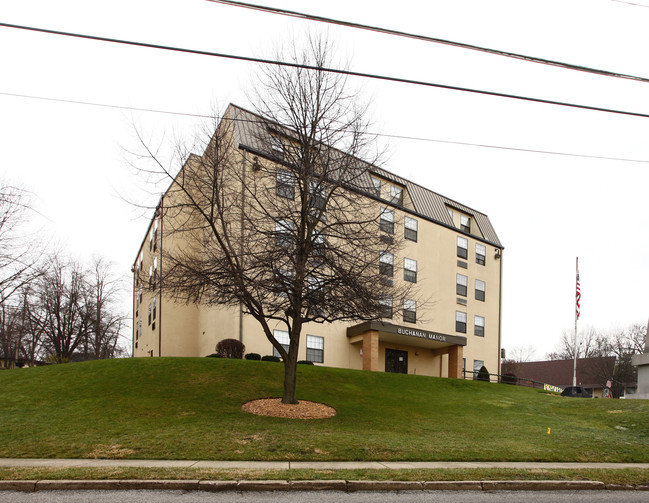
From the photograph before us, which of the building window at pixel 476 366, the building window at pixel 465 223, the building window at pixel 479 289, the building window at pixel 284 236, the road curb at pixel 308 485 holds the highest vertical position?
the building window at pixel 465 223

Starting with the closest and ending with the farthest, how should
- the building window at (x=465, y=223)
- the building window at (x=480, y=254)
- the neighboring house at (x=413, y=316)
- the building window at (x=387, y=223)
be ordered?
the building window at (x=387, y=223) < the neighboring house at (x=413, y=316) < the building window at (x=480, y=254) < the building window at (x=465, y=223)

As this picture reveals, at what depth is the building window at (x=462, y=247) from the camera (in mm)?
37969

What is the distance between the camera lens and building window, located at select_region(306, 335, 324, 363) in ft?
92.2

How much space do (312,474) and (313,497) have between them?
1.09 m

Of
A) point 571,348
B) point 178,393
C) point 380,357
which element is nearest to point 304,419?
point 178,393

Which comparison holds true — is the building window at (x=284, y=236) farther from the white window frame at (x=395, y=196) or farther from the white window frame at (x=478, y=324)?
the white window frame at (x=478, y=324)

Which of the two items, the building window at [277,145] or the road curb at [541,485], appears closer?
the road curb at [541,485]

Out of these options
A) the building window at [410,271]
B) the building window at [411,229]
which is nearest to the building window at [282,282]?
the building window at [410,271]

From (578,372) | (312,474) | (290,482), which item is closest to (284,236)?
(312,474)

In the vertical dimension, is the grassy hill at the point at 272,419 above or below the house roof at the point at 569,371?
above

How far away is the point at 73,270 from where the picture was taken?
1759 inches

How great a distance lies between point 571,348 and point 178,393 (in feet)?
267

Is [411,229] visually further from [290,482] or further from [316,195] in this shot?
[290,482]

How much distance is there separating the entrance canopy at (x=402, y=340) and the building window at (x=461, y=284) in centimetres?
455
